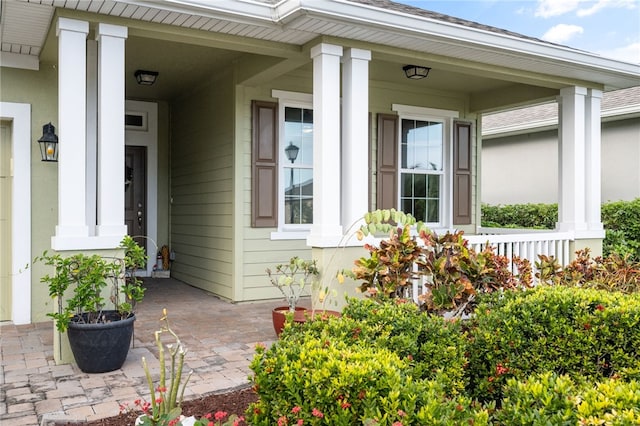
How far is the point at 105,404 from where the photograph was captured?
3152 mm

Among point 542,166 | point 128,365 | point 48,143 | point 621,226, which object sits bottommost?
point 128,365

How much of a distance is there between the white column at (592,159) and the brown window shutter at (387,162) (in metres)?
2.29

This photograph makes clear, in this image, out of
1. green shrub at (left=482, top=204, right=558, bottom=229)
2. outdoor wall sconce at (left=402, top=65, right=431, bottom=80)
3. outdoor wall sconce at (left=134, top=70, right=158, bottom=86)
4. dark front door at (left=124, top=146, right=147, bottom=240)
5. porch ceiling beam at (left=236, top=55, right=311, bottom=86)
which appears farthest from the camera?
green shrub at (left=482, top=204, right=558, bottom=229)

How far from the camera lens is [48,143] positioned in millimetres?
5262

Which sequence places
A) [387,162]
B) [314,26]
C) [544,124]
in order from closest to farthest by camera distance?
[314,26], [387,162], [544,124]

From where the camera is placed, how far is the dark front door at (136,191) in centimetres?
810

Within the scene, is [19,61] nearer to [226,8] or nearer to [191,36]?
[191,36]

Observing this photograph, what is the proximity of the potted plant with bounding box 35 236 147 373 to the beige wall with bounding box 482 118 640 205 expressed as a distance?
31.3ft

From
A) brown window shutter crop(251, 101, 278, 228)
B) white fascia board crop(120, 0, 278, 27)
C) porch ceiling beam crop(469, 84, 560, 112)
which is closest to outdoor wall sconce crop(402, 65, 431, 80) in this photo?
brown window shutter crop(251, 101, 278, 228)

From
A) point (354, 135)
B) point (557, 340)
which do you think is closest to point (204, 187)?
point (354, 135)

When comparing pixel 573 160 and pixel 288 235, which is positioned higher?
pixel 573 160

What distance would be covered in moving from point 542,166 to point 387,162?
237 inches

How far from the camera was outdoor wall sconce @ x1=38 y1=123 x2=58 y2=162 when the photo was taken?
523 centimetres

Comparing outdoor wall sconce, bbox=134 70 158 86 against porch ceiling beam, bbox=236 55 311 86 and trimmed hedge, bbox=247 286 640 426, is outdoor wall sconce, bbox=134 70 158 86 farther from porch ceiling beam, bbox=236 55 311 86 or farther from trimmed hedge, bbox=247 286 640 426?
trimmed hedge, bbox=247 286 640 426
